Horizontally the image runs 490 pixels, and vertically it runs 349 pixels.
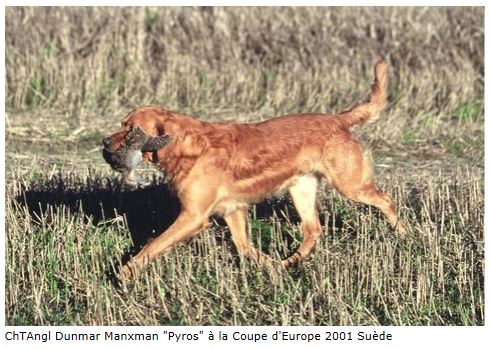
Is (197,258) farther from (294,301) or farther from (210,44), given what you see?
Answer: (210,44)

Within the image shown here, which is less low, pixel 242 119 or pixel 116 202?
pixel 242 119

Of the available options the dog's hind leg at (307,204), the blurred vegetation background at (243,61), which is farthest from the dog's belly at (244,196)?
the blurred vegetation background at (243,61)

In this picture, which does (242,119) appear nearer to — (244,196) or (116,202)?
(116,202)

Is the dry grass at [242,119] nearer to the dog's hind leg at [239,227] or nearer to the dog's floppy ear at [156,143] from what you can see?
the dog's hind leg at [239,227]

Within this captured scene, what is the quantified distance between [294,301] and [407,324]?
70 cm

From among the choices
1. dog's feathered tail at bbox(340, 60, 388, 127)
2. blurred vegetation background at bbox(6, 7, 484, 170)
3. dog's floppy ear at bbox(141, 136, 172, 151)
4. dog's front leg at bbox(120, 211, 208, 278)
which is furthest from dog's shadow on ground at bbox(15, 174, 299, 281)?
blurred vegetation background at bbox(6, 7, 484, 170)

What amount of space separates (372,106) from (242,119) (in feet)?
14.1

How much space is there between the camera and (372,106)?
7.89 m

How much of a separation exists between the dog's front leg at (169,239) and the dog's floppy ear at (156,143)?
47cm

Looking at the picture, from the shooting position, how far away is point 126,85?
13047 millimetres

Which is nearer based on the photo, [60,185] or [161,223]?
[161,223]

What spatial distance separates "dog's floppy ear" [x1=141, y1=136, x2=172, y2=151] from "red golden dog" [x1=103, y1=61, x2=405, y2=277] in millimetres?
45

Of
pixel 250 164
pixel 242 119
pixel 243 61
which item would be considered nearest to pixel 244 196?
pixel 250 164
